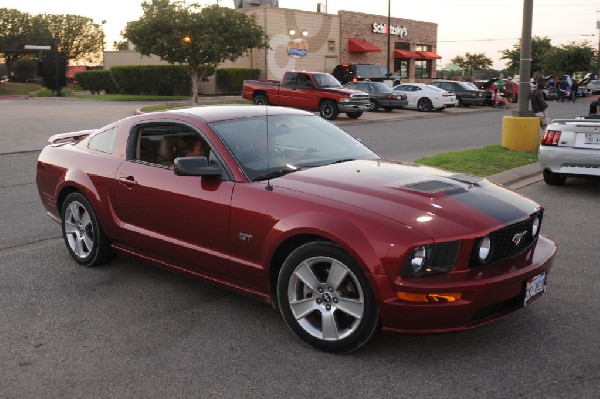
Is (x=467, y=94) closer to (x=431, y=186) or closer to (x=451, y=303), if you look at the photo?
(x=431, y=186)

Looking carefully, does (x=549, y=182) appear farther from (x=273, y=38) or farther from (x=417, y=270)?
(x=273, y=38)

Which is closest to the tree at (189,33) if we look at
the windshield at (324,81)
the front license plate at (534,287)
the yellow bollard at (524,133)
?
the windshield at (324,81)

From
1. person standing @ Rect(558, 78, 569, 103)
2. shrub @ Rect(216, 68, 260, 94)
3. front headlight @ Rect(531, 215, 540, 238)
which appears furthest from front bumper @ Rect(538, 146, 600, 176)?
person standing @ Rect(558, 78, 569, 103)

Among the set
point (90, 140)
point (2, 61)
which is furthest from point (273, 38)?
point (2, 61)

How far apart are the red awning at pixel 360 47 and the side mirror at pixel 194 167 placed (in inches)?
1847

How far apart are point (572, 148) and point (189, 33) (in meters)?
22.9

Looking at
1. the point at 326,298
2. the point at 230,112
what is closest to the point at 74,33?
the point at 230,112

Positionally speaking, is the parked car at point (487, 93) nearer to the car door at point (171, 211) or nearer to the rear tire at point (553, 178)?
the rear tire at point (553, 178)

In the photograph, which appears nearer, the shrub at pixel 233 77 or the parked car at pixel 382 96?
the parked car at pixel 382 96

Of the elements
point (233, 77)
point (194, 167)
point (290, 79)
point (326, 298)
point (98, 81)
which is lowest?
point (326, 298)

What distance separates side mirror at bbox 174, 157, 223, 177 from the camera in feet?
14.5

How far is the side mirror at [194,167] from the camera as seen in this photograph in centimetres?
443

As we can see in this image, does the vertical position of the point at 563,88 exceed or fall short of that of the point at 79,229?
it exceeds it

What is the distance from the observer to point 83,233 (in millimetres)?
5906
